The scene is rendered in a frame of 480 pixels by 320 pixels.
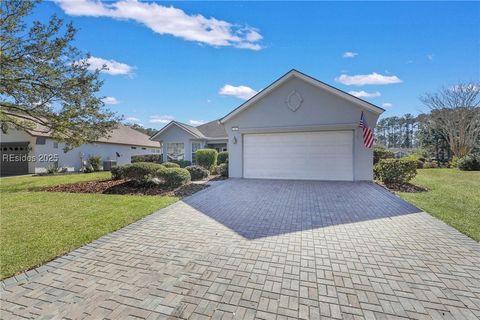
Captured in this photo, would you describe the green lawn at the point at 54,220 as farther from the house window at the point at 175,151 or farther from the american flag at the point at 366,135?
the house window at the point at 175,151

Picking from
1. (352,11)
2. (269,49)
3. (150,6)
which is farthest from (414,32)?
(150,6)

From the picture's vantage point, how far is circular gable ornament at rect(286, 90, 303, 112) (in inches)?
501

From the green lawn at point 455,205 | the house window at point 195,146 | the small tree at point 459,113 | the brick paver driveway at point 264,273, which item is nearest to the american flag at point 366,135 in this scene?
the green lawn at point 455,205

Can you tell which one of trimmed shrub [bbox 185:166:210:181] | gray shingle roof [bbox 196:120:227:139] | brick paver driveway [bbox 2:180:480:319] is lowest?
brick paver driveway [bbox 2:180:480:319]

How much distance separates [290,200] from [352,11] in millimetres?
Result: 8512

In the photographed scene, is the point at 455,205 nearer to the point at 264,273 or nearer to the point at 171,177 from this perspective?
the point at 264,273

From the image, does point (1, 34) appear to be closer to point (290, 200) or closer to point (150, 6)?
point (150, 6)

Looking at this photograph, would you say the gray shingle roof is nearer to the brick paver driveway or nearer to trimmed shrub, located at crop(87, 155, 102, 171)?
trimmed shrub, located at crop(87, 155, 102, 171)

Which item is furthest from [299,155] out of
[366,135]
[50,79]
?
[50,79]

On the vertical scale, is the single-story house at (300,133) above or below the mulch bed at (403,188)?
above

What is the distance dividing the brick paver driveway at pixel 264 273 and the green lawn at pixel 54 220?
1.50 ft

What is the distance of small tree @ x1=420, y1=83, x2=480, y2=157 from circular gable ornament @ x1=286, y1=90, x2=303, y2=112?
75.5 feet

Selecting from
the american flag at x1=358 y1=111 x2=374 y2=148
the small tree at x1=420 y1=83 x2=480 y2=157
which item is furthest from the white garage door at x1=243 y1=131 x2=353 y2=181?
the small tree at x1=420 y1=83 x2=480 y2=157

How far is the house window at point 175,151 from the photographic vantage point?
22375 mm
